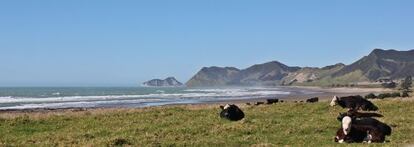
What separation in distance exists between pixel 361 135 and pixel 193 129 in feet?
23.2

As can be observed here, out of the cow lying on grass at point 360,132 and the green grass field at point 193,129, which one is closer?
the cow lying on grass at point 360,132

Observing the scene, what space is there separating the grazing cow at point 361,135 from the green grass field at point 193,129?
0.50m

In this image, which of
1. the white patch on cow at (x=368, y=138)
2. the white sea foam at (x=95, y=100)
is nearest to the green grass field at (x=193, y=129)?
the white patch on cow at (x=368, y=138)

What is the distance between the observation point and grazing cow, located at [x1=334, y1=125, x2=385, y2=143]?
21.9m

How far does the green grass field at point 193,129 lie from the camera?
22594 mm

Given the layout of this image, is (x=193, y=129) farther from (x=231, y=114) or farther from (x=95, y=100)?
(x=95, y=100)

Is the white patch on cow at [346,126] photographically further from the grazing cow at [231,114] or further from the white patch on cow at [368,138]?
the grazing cow at [231,114]

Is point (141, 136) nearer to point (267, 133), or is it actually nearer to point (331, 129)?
point (267, 133)

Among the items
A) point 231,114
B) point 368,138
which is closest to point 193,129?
point 231,114

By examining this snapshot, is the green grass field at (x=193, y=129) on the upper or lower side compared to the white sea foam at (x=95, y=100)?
lower

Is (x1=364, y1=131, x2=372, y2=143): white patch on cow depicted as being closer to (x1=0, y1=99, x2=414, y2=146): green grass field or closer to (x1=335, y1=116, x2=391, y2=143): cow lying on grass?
(x1=335, y1=116, x2=391, y2=143): cow lying on grass

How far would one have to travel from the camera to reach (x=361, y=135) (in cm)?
2214

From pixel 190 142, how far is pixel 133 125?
6.70m

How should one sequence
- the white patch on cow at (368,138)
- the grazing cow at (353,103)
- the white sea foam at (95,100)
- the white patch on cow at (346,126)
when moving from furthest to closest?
the white sea foam at (95,100), the grazing cow at (353,103), the white patch on cow at (346,126), the white patch on cow at (368,138)
